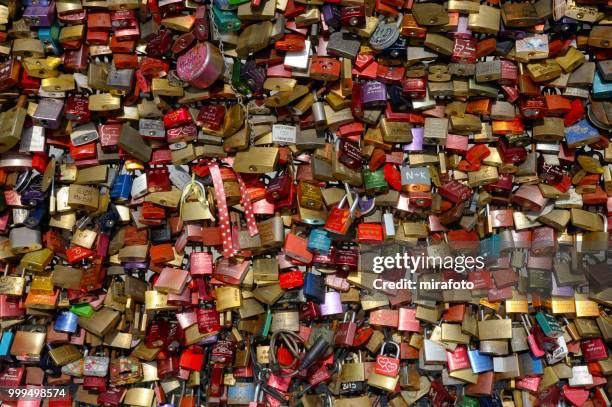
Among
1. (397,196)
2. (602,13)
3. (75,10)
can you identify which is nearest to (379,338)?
(397,196)

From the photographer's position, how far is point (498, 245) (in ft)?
12.8

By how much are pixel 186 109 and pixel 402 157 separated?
129cm

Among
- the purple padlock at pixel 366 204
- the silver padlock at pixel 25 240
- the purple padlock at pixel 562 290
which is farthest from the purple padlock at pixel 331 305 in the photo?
the silver padlock at pixel 25 240

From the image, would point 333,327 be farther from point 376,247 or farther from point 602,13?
point 602,13

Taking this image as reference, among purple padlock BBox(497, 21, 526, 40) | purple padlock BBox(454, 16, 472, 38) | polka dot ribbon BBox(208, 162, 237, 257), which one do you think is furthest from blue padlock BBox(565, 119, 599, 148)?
polka dot ribbon BBox(208, 162, 237, 257)

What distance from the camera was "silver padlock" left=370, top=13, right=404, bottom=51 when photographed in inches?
139

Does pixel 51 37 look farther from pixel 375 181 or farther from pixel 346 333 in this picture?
pixel 346 333

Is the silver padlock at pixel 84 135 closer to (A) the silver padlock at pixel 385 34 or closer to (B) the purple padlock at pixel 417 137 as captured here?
(A) the silver padlock at pixel 385 34

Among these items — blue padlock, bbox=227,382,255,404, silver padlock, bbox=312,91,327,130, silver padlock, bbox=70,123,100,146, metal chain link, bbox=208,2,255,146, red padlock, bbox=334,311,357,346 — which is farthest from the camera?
blue padlock, bbox=227,382,255,404

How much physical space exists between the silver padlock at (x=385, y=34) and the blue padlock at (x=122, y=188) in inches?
64.5

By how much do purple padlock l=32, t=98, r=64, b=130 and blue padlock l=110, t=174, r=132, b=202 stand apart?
469mm

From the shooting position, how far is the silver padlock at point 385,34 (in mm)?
3531

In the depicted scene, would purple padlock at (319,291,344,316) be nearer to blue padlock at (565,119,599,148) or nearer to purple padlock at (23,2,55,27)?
blue padlock at (565,119,599,148)

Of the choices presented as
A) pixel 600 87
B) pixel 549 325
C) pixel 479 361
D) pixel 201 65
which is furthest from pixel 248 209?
pixel 600 87
